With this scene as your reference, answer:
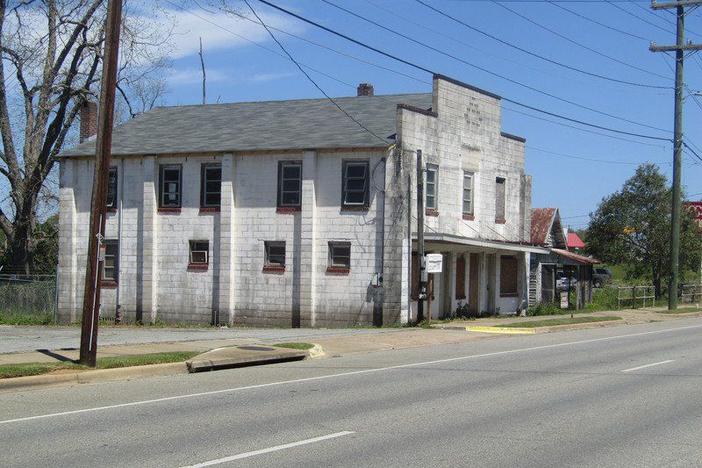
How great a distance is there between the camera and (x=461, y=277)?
31266mm

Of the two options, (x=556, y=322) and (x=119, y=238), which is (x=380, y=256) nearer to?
(x=556, y=322)

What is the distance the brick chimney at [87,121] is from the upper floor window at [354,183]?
13.6m

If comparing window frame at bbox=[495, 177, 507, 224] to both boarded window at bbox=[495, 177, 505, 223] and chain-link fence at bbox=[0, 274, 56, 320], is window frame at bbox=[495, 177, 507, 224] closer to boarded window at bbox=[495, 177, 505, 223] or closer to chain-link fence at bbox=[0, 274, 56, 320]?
boarded window at bbox=[495, 177, 505, 223]

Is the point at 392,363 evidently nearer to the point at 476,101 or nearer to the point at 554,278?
the point at 476,101

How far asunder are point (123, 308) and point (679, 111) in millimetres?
24848

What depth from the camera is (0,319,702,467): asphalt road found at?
8633mm

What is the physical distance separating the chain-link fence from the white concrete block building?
7.30 ft

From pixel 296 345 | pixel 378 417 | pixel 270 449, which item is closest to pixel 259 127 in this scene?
pixel 296 345

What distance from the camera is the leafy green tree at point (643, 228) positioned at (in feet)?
140

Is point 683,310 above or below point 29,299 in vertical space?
below

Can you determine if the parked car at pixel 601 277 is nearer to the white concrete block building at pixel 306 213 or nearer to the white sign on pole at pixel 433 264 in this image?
the white concrete block building at pixel 306 213

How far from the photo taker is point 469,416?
36.0 ft

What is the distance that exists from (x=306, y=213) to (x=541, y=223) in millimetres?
17801

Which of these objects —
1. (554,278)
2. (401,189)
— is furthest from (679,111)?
(401,189)
